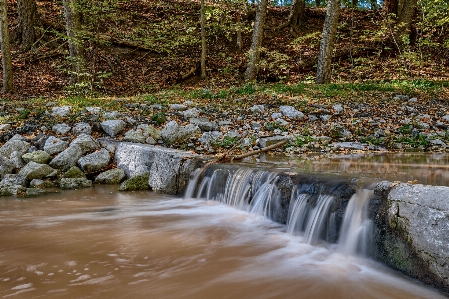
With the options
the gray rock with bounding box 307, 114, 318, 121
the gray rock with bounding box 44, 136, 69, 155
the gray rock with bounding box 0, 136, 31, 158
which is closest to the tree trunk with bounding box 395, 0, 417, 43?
the gray rock with bounding box 307, 114, 318, 121

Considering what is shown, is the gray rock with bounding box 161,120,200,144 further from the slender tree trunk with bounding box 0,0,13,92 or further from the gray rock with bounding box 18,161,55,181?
the slender tree trunk with bounding box 0,0,13,92

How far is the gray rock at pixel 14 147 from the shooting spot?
24.7ft

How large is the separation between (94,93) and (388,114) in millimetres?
9785

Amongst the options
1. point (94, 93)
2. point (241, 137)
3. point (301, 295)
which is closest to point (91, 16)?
point (94, 93)

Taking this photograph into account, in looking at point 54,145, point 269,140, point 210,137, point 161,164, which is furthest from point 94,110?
point 269,140

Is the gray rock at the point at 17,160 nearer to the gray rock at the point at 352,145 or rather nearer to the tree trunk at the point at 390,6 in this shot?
the gray rock at the point at 352,145

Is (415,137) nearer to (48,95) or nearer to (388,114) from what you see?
(388,114)

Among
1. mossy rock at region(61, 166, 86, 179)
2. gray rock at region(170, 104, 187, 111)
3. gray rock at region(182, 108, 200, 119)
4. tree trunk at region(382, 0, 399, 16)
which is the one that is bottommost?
mossy rock at region(61, 166, 86, 179)

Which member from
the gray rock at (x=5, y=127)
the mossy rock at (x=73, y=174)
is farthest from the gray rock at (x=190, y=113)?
the gray rock at (x=5, y=127)

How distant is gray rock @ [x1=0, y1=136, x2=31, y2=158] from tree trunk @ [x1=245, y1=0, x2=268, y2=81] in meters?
8.66

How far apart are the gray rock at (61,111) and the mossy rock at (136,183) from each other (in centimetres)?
336

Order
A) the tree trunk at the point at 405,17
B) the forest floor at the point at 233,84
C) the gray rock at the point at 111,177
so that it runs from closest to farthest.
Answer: the gray rock at the point at 111,177
the forest floor at the point at 233,84
the tree trunk at the point at 405,17

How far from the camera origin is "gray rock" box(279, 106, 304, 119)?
9.38 m

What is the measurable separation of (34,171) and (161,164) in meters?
2.55
